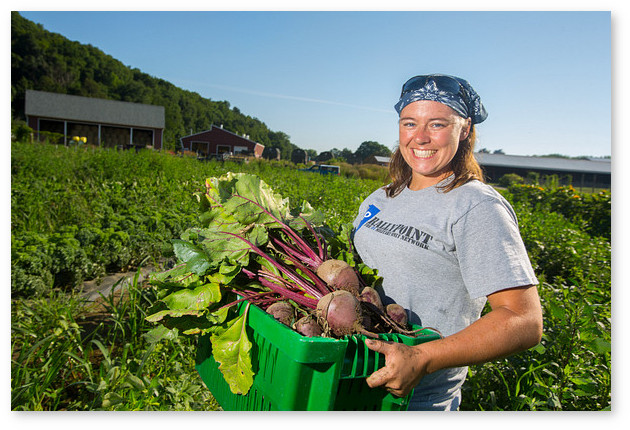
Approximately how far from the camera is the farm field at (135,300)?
189 cm

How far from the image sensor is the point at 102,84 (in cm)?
1265

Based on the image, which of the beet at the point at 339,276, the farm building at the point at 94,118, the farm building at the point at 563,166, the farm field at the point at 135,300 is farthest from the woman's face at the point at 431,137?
the farm building at the point at 94,118

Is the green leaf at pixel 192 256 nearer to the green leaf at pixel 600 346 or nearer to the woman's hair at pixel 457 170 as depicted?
the woman's hair at pixel 457 170

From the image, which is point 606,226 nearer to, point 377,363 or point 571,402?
point 571,402

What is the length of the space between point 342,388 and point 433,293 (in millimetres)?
431

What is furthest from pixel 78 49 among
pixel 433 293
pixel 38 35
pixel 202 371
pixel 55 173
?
pixel 433 293

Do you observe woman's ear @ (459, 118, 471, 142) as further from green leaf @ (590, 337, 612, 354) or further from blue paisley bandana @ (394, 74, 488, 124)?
green leaf @ (590, 337, 612, 354)

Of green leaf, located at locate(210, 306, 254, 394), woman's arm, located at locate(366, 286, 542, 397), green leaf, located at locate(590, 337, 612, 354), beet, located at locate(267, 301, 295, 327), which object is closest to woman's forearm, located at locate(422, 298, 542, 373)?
woman's arm, located at locate(366, 286, 542, 397)

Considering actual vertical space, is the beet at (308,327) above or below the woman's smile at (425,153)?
below

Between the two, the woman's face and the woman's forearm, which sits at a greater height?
the woman's face

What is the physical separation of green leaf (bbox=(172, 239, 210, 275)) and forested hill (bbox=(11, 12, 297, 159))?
2335mm

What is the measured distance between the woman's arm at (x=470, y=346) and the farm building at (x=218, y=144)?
4869 millimetres

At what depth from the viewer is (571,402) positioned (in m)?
1.95

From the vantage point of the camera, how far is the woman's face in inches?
53.9
